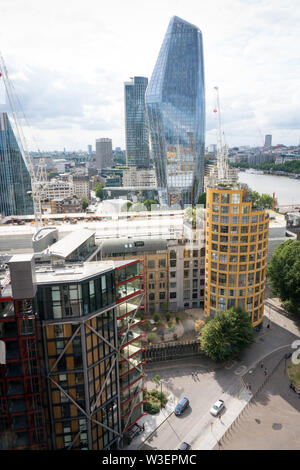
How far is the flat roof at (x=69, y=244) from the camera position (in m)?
16.3

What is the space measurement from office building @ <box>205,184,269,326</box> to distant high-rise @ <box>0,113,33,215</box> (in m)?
60.9

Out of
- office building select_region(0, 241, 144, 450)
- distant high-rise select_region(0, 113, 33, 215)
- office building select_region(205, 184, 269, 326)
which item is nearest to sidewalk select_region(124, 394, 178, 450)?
office building select_region(0, 241, 144, 450)

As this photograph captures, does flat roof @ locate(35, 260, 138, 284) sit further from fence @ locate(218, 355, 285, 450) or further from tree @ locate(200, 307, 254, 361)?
tree @ locate(200, 307, 254, 361)

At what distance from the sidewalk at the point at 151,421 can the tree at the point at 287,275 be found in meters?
15.6

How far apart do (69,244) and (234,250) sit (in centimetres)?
1661

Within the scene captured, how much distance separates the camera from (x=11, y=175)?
76750mm

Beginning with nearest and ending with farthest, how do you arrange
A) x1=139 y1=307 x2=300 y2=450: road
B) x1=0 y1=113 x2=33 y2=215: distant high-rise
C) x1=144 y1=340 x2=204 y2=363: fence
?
x1=139 y1=307 x2=300 y2=450: road < x1=144 y1=340 x2=204 y2=363: fence < x1=0 y1=113 x2=33 y2=215: distant high-rise

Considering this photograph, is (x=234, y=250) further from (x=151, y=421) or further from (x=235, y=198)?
(x=151, y=421)

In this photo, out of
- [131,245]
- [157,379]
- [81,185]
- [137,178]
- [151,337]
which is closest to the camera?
[157,379]

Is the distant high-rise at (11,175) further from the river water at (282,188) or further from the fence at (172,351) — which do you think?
the river water at (282,188)

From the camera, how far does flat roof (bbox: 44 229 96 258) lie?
1635cm

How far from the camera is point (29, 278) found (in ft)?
41.0

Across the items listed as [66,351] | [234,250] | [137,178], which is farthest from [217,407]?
[137,178]

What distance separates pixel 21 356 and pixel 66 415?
4.54m
